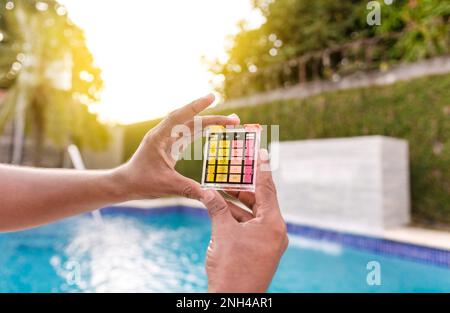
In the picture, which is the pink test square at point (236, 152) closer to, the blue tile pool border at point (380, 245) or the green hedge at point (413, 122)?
the blue tile pool border at point (380, 245)

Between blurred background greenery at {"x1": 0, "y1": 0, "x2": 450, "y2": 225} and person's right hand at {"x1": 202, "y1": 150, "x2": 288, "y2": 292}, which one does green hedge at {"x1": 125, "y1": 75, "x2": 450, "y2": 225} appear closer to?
blurred background greenery at {"x1": 0, "y1": 0, "x2": 450, "y2": 225}

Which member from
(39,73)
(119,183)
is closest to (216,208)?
(119,183)

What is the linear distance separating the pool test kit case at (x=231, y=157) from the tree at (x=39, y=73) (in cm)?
1481

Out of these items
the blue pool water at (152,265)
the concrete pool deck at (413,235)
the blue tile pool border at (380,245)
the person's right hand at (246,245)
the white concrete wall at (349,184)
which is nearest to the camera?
the person's right hand at (246,245)

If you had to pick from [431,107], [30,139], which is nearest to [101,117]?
[30,139]

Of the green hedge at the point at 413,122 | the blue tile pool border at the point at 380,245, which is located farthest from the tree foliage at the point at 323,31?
the blue tile pool border at the point at 380,245

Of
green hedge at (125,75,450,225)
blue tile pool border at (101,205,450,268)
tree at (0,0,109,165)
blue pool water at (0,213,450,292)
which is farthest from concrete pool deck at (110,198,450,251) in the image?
tree at (0,0,109,165)

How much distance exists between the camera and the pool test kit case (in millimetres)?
993

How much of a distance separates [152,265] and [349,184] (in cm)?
384

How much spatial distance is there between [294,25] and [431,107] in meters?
6.62

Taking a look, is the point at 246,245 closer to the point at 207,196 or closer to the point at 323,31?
the point at 207,196

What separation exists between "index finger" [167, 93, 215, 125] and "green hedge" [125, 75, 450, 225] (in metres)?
7.32

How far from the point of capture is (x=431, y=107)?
7.13 m

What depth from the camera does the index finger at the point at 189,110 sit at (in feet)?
3.24
